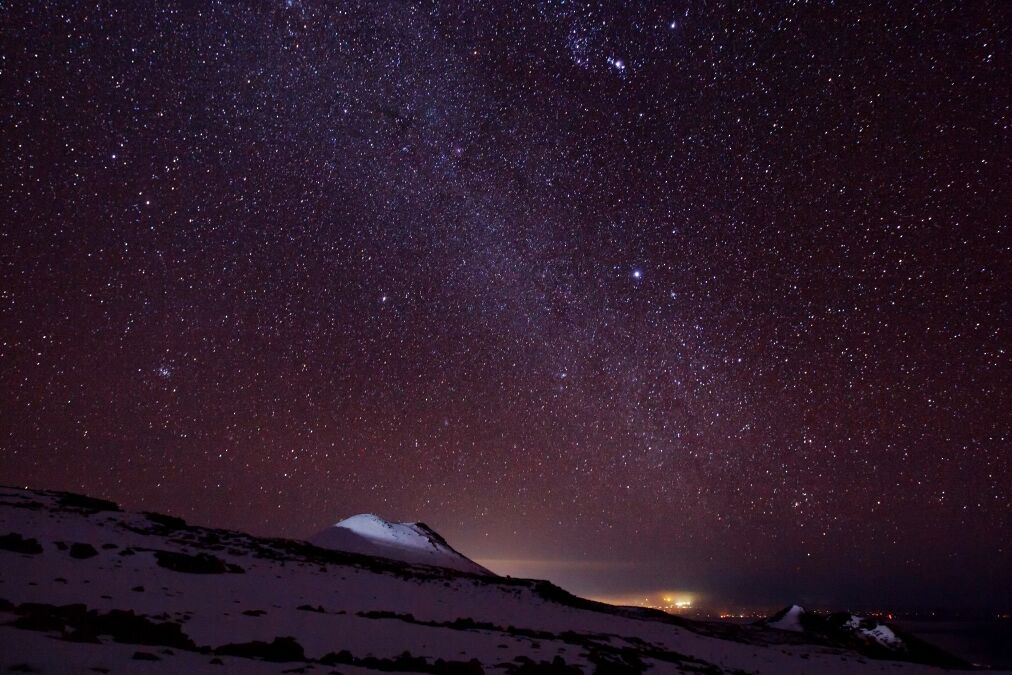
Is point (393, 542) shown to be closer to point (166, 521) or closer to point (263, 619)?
point (166, 521)

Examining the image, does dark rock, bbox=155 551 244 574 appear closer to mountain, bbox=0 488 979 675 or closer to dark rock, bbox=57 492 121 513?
mountain, bbox=0 488 979 675

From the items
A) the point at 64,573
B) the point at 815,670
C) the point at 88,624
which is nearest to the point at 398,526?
the point at 815,670

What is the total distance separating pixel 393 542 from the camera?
167 ft

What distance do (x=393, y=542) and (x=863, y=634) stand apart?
35.6 meters

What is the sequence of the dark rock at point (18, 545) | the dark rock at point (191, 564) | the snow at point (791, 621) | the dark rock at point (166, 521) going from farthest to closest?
the snow at point (791, 621) → the dark rock at point (166, 521) → the dark rock at point (191, 564) → the dark rock at point (18, 545)

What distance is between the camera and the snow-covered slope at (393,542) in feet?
156

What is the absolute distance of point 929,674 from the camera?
21.9 metres

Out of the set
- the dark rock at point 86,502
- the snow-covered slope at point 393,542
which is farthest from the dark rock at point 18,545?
the snow-covered slope at point 393,542

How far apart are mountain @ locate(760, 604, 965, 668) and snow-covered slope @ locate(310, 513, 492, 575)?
2346 centimetres

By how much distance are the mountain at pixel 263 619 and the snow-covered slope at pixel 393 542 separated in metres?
20.0

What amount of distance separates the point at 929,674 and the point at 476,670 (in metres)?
22.2

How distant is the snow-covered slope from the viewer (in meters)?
47.4

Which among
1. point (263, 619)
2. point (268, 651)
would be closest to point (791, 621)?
point (263, 619)

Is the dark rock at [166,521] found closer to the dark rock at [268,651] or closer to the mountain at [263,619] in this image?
the mountain at [263,619]
